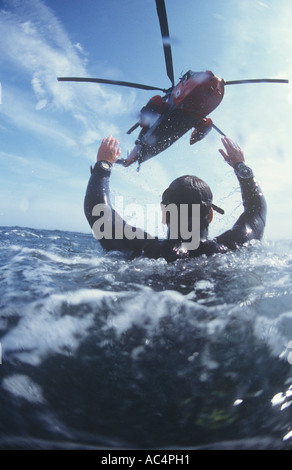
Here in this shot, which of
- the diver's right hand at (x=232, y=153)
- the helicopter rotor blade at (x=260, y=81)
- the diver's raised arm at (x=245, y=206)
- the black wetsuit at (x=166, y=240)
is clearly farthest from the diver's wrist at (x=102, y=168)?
the helicopter rotor blade at (x=260, y=81)

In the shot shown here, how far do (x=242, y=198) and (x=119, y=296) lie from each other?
8.59 ft

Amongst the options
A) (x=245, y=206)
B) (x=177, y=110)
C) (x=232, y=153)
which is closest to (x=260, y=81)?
(x=177, y=110)

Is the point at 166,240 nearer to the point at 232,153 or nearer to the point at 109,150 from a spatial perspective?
the point at 109,150

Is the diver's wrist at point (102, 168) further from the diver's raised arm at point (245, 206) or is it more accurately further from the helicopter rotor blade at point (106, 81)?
the helicopter rotor blade at point (106, 81)

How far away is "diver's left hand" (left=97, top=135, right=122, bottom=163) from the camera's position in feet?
11.4

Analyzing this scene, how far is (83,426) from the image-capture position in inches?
63.2

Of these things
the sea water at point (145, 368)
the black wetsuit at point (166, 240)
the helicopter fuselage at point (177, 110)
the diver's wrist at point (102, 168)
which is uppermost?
the helicopter fuselage at point (177, 110)

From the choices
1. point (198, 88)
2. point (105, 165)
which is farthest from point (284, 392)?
point (198, 88)

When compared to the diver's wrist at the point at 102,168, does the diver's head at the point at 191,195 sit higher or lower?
lower

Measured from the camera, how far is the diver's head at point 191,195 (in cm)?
266

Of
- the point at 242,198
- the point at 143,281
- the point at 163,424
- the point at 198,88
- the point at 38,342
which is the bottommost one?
the point at 163,424

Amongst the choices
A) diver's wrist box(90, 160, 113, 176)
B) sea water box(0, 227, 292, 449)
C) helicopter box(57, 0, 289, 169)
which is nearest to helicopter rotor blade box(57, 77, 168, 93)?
helicopter box(57, 0, 289, 169)

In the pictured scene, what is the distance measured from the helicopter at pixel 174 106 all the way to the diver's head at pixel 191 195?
6.79 metres
